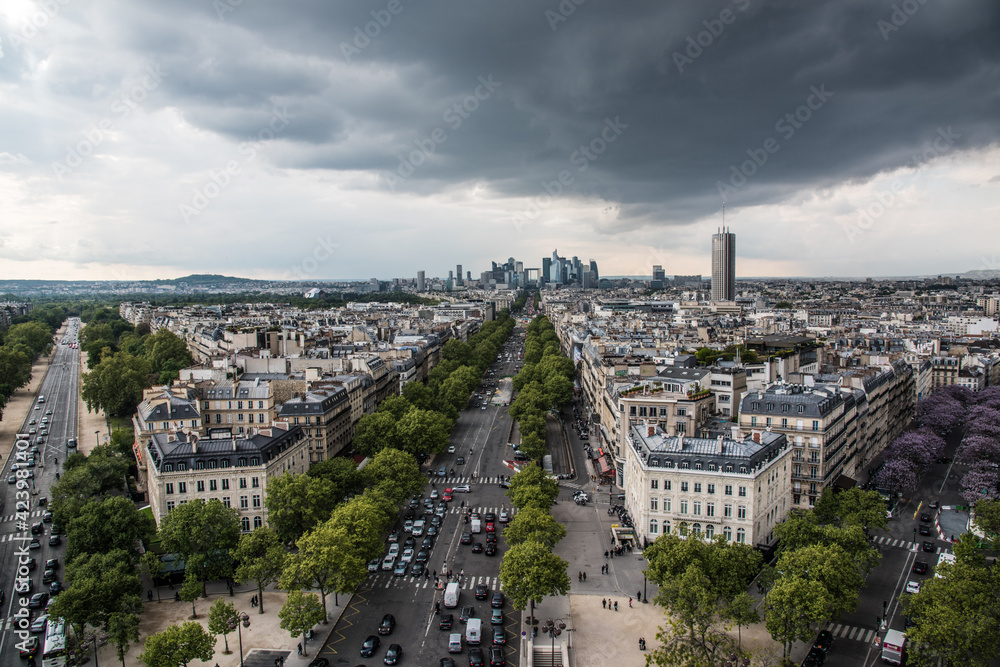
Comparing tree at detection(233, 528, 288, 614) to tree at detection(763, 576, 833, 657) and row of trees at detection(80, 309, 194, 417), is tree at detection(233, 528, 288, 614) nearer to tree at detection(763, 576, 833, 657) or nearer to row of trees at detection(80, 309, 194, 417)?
tree at detection(763, 576, 833, 657)

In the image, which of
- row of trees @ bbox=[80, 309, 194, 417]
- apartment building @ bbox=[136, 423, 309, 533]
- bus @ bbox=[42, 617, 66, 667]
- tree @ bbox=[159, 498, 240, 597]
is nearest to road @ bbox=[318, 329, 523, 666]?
tree @ bbox=[159, 498, 240, 597]

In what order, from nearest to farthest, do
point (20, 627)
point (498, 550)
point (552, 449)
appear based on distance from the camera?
point (20, 627) < point (498, 550) < point (552, 449)

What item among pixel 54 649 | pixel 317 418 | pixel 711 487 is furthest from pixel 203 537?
pixel 711 487

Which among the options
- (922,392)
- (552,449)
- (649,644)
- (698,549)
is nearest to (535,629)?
(649,644)

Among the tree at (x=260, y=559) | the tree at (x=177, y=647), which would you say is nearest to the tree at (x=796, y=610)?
the tree at (x=260, y=559)

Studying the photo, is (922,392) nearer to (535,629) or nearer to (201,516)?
(535,629)

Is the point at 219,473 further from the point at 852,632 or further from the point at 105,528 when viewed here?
the point at 852,632
